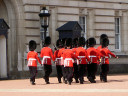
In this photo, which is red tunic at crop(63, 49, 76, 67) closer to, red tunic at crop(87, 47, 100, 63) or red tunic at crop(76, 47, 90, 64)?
red tunic at crop(76, 47, 90, 64)

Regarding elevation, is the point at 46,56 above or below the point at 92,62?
above

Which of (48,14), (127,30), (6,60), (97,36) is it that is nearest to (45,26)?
(48,14)

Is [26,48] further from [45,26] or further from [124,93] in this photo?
[124,93]

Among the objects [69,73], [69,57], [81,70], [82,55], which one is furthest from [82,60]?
[69,73]

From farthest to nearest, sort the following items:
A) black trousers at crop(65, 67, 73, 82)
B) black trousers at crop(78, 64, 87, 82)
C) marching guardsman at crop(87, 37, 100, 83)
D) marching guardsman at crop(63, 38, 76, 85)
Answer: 1. marching guardsman at crop(87, 37, 100, 83)
2. black trousers at crop(78, 64, 87, 82)
3. marching guardsman at crop(63, 38, 76, 85)
4. black trousers at crop(65, 67, 73, 82)

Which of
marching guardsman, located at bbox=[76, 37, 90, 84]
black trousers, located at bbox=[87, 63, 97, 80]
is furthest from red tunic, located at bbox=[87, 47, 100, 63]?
marching guardsman, located at bbox=[76, 37, 90, 84]

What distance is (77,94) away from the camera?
1421cm

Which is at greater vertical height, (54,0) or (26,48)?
(54,0)

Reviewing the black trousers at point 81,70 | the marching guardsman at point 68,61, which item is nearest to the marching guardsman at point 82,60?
the black trousers at point 81,70

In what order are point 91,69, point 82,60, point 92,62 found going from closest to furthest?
point 82,60 < point 92,62 < point 91,69

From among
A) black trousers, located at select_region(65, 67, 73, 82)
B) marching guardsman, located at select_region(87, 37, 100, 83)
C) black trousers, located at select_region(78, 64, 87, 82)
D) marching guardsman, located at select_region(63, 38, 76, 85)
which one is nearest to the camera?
black trousers, located at select_region(65, 67, 73, 82)

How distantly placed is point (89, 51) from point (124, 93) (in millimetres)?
4891

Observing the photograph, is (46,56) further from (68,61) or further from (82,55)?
(82,55)

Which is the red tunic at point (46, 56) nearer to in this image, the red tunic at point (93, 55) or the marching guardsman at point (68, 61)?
the marching guardsman at point (68, 61)
